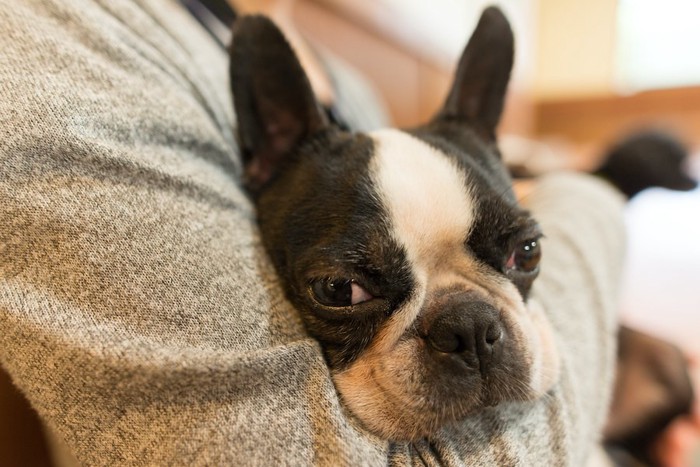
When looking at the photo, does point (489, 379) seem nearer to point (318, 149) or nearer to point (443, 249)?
point (443, 249)

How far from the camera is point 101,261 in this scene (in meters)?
0.71

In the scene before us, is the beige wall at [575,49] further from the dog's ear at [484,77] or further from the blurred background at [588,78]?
the dog's ear at [484,77]

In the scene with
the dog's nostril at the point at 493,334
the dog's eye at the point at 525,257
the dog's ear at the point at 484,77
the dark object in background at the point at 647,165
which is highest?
the dog's ear at the point at 484,77

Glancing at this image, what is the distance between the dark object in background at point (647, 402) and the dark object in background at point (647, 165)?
788mm

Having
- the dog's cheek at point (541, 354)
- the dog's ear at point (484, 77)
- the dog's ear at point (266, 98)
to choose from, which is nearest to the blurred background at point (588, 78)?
the dog's ear at point (484, 77)

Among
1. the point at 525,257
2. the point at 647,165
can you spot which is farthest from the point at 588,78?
the point at 525,257

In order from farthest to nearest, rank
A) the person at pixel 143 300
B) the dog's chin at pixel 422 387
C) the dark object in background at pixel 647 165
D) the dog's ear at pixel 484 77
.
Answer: the dark object in background at pixel 647 165 → the dog's ear at pixel 484 77 → the dog's chin at pixel 422 387 → the person at pixel 143 300

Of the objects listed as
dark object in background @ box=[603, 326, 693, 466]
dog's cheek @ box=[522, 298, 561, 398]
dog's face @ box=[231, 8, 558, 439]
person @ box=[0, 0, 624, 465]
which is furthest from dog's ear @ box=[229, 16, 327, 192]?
dark object in background @ box=[603, 326, 693, 466]

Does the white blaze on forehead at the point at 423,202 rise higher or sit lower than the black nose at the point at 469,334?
higher

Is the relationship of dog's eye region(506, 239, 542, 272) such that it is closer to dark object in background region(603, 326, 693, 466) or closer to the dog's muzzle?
the dog's muzzle

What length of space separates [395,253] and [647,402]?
1174 mm

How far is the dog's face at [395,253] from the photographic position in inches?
34.5

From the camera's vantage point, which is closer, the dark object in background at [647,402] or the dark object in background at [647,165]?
the dark object in background at [647,402]

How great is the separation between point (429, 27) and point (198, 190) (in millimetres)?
4190
